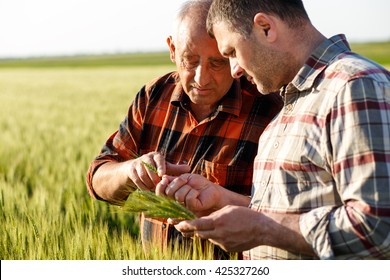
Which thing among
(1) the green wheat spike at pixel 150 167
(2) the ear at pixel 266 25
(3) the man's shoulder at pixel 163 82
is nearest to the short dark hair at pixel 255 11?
(2) the ear at pixel 266 25

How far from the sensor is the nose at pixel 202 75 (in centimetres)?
249

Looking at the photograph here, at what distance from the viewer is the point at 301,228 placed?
1.80 metres

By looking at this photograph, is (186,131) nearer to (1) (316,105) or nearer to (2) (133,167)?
(2) (133,167)

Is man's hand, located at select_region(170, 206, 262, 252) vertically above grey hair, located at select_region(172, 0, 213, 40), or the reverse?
grey hair, located at select_region(172, 0, 213, 40)

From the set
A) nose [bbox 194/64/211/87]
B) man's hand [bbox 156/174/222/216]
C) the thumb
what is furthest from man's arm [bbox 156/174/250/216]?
nose [bbox 194/64/211/87]

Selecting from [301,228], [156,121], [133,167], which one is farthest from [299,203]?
[156,121]

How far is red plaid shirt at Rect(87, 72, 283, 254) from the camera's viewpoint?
8.52 ft

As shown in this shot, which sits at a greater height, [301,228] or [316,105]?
[316,105]

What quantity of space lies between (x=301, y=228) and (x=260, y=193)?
27 cm

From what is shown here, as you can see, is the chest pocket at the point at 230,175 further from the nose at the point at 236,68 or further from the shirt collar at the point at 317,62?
the shirt collar at the point at 317,62

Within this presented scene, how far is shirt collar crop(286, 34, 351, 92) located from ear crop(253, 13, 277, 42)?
129 mm

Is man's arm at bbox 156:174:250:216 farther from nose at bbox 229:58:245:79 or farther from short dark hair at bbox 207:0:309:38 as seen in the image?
short dark hair at bbox 207:0:309:38
